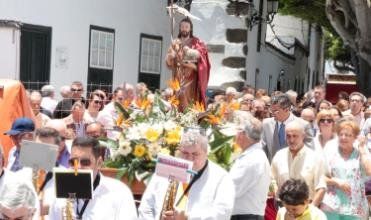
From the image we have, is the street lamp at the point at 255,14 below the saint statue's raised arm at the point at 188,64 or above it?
above

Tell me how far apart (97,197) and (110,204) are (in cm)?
11

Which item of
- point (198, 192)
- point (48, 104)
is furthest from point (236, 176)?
point (48, 104)

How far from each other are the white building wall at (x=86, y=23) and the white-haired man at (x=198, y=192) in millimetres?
9540

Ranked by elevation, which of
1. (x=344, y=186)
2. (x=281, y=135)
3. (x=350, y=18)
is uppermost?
(x=350, y=18)

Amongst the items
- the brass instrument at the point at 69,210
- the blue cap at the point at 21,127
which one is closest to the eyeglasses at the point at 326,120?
the blue cap at the point at 21,127

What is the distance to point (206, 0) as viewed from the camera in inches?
786

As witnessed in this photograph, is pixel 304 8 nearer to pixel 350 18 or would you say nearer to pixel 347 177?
pixel 350 18

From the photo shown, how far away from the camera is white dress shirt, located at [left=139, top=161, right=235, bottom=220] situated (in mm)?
6195

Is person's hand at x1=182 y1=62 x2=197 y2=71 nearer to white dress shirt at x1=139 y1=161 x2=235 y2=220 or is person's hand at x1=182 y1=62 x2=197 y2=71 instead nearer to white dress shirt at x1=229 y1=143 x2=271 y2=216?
white dress shirt at x1=229 y1=143 x2=271 y2=216

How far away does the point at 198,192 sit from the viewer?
627 cm

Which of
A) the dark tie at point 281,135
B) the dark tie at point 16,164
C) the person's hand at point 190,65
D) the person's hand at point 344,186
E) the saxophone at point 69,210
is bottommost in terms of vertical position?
the person's hand at point 344,186

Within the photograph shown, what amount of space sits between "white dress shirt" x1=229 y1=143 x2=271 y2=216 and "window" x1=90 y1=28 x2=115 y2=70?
10.7 m

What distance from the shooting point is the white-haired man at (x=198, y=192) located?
621 centimetres

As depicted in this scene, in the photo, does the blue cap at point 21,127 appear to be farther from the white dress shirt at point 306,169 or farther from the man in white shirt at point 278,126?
the man in white shirt at point 278,126
